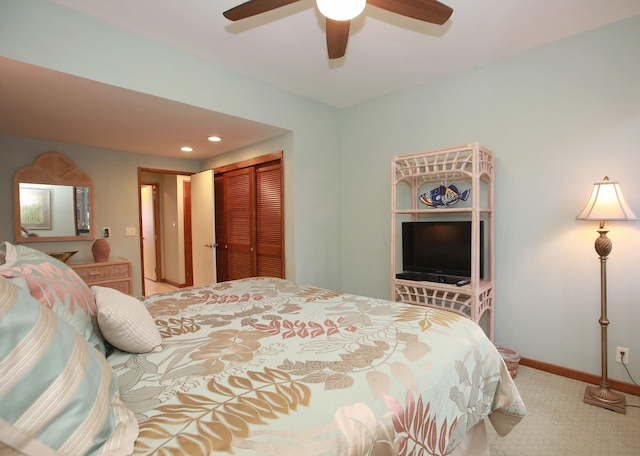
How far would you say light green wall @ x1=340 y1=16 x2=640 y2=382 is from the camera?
2.28 m

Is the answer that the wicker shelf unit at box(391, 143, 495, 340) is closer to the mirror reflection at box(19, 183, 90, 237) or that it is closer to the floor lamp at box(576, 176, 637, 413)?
the floor lamp at box(576, 176, 637, 413)

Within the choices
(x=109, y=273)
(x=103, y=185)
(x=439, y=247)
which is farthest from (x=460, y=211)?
(x=103, y=185)

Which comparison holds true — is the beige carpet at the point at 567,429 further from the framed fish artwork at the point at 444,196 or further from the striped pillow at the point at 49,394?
the striped pillow at the point at 49,394

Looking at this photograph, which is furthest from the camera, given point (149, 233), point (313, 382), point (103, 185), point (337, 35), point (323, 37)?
point (149, 233)

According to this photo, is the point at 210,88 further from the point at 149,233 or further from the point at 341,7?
the point at 149,233

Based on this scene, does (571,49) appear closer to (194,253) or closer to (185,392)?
(185,392)

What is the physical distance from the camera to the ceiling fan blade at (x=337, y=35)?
69.9 inches

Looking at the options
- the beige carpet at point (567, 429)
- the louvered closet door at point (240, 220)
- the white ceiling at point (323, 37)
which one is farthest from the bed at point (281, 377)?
the louvered closet door at point (240, 220)

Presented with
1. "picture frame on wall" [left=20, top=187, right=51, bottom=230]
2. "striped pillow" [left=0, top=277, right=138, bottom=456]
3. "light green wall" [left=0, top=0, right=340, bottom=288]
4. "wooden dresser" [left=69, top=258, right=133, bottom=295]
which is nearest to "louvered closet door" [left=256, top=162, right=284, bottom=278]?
"light green wall" [left=0, top=0, right=340, bottom=288]

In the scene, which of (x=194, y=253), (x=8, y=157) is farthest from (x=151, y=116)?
(x=194, y=253)

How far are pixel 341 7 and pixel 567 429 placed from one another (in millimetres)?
2654

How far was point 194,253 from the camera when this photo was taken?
477 centimetres

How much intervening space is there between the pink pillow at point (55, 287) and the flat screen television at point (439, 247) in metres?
2.57

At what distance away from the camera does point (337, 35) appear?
6.10 feet
